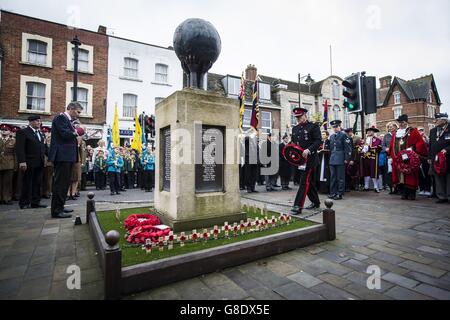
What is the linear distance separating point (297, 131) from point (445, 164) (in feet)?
15.9

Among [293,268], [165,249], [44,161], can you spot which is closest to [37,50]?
[44,161]

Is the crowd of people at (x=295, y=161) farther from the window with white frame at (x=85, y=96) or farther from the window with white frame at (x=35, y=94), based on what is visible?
the window with white frame at (x=35, y=94)

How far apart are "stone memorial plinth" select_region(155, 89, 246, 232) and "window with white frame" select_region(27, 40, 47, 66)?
60.3 ft

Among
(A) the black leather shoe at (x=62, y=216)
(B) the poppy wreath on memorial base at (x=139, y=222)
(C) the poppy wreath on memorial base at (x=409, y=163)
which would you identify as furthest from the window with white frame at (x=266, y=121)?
(B) the poppy wreath on memorial base at (x=139, y=222)

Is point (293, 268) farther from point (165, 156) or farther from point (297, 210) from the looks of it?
point (165, 156)

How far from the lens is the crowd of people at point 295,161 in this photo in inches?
221

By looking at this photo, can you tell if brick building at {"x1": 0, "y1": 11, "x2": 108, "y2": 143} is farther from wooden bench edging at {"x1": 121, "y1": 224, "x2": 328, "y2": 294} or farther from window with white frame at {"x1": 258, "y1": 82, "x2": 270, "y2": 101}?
wooden bench edging at {"x1": 121, "y1": 224, "x2": 328, "y2": 294}

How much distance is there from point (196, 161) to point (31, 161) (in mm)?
5750

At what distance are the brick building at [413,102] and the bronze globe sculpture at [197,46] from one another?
4620 centimetres

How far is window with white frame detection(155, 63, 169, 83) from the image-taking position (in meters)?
21.6

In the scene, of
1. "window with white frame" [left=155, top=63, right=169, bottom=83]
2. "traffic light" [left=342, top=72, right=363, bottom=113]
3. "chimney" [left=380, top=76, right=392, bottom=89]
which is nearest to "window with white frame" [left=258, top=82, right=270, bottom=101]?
"window with white frame" [left=155, top=63, right=169, bottom=83]
